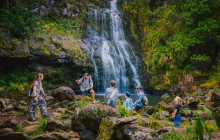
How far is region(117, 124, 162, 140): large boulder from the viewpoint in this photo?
2.60 meters

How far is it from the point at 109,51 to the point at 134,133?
1510 centimetres

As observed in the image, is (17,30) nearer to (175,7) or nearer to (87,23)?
(87,23)

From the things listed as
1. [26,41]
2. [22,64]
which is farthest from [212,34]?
[22,64]

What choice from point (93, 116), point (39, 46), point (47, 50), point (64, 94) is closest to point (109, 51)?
point (47, 50)

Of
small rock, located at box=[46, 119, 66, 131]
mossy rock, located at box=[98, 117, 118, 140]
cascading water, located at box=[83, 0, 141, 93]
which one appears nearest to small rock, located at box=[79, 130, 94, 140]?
mossy rock, located at box=[98, 117, 118, 140]

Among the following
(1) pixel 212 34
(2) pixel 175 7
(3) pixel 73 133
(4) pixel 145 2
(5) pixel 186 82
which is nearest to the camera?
(3) pixel 73 133

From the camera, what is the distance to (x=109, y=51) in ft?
57.1

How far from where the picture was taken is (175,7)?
1577 centimetres

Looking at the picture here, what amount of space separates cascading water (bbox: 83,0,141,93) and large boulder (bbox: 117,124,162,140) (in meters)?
12.5

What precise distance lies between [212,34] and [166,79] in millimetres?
5646

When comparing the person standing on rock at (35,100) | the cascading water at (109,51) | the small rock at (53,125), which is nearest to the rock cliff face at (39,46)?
the cascading water at (109,51)

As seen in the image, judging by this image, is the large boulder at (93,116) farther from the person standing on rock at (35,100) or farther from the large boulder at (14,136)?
the person standing on rock at (35,100)

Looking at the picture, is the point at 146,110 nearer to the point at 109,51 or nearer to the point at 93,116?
the point at 93,116

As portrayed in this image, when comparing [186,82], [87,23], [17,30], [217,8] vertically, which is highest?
[87,23]
